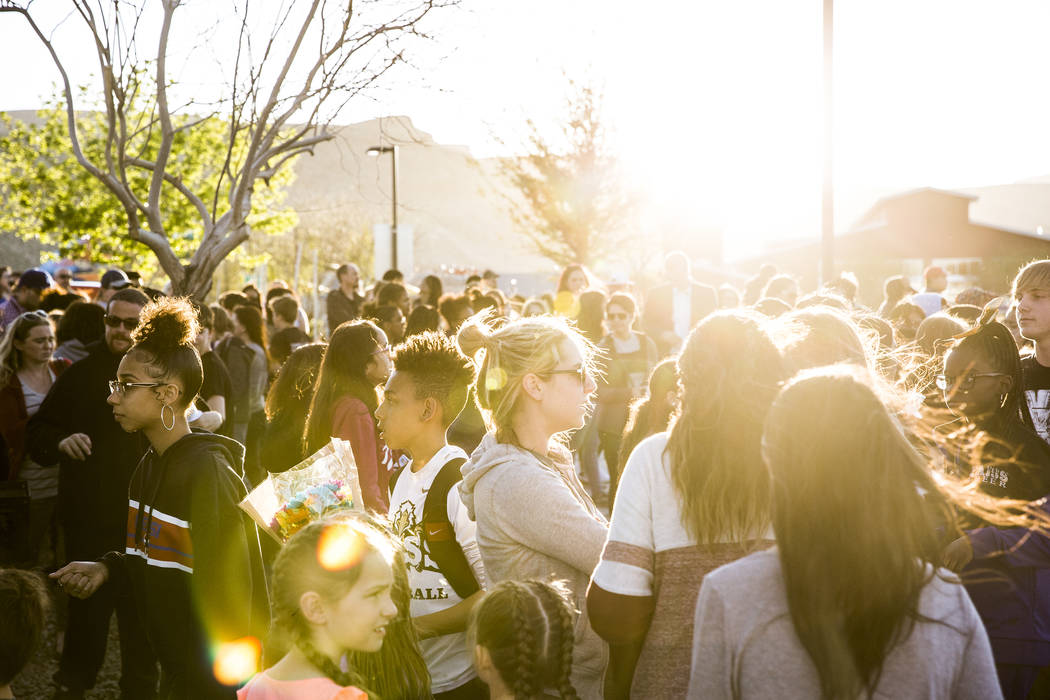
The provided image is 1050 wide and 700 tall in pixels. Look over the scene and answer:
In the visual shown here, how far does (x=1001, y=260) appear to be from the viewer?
1421 inches

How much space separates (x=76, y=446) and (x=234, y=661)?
7.26ft

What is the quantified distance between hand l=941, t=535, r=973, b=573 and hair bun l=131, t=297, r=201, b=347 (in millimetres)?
2951

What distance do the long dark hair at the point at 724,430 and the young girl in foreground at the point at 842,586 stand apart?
0.41m

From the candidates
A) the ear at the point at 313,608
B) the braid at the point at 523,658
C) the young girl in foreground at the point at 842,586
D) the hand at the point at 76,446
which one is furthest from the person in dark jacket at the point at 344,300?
the young girl in foreground at the point at 842,586

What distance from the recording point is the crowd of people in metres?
1.85

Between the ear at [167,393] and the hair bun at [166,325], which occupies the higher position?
the hair bun at [166,325]

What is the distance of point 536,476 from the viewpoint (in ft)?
9.31

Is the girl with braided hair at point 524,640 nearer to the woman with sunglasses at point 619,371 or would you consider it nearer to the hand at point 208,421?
the hand at point 208,421

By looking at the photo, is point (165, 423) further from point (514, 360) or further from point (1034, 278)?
point (1034, 278)

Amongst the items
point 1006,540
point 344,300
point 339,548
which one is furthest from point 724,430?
point 344,300

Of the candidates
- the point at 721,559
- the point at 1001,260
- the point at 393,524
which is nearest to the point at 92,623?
the point at 393,524

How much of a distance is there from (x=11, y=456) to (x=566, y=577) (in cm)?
505

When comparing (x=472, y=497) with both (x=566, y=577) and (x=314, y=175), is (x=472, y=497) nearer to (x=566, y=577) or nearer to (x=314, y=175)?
(x=566, y=577)

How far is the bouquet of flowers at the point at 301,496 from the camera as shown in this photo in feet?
10.8
